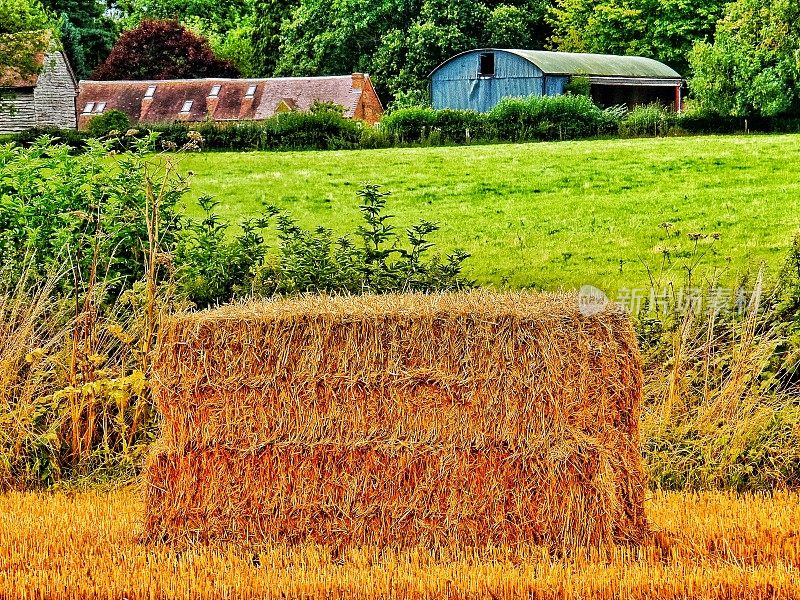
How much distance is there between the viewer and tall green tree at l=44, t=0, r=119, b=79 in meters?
52.6

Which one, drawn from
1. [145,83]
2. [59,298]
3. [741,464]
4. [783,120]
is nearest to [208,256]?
[59,298]

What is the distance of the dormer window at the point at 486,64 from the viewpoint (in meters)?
43.8

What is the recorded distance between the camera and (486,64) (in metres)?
44.1

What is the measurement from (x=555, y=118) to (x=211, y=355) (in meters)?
25.7

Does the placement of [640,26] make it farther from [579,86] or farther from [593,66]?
[579,86]

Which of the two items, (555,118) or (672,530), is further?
(555,118)

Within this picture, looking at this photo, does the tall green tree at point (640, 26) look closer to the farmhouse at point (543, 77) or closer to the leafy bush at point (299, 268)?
the farmhouse at point (543, 77)

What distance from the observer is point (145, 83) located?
155 ft

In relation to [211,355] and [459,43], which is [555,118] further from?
[211,355]

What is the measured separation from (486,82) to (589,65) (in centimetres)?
481

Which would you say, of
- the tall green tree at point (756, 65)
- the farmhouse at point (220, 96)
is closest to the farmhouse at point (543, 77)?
the farmhouse at point (220, 96)

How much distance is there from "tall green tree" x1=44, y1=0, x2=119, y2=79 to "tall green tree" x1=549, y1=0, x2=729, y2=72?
2143 centimetres

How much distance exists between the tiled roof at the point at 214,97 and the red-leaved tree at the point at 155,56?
2.39 metres

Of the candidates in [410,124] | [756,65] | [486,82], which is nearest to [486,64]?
[486,82]
